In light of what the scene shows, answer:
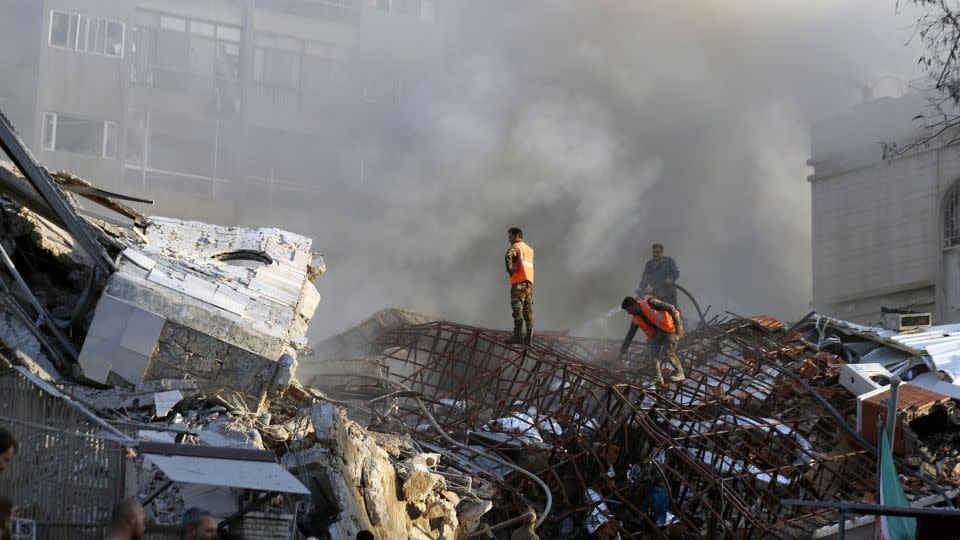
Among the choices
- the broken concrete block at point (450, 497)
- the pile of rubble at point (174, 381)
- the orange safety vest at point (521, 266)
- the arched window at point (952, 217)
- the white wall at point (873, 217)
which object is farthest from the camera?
the white wall at point (873, 217)

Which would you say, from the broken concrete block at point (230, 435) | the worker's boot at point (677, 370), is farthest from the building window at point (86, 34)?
the broken concrete block at point (230, 435)

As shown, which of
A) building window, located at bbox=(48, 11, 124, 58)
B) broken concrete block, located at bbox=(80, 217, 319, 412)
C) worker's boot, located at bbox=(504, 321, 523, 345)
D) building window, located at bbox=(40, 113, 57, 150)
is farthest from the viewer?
building window, located at bbox=(48, 11, 124, 58)

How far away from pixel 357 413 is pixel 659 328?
146 inches

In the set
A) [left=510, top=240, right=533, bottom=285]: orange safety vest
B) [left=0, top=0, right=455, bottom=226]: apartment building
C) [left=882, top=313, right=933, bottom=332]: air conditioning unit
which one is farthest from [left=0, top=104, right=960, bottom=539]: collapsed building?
[left=0, top=0, right=455, bottom=226]: apartment building

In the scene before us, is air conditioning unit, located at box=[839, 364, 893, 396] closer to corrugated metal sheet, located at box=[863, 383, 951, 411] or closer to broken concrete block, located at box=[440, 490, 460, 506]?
corrugated metal sheet, located at box=[863, 383, 951, 411]

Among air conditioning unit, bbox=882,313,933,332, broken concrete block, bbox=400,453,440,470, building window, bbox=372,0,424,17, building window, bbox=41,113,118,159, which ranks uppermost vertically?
building window, bbox=372,0,424,17

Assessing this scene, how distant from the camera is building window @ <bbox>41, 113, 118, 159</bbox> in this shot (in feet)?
84.2

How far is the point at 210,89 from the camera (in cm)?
2800

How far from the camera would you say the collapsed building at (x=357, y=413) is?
6254 mm

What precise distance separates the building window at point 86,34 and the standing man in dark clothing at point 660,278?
16714 millimetres

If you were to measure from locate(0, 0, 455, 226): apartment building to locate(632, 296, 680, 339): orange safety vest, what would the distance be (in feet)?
49.3

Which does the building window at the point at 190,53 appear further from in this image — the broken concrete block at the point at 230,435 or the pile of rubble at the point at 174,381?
the broken concrete block at the point at 230,435

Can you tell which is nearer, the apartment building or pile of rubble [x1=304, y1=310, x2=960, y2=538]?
pile of rubble [x1=304, y1=310, x2=960, y2=538]

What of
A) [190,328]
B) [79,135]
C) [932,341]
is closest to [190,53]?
[79,135]
